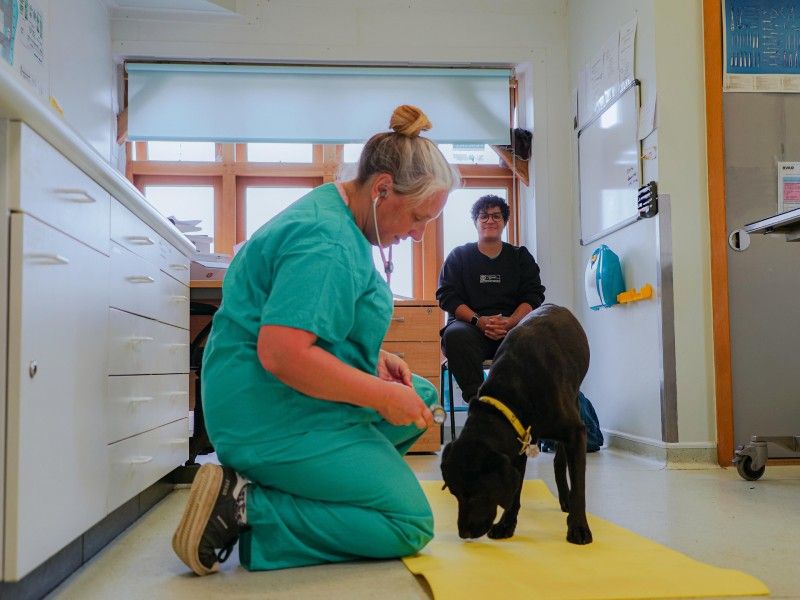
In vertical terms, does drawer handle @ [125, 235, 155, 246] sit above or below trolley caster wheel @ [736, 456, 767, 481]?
above

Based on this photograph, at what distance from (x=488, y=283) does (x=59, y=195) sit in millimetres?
2897

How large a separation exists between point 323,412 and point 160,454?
2.69 feet

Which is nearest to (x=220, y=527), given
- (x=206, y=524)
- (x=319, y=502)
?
(x=206, y=524)

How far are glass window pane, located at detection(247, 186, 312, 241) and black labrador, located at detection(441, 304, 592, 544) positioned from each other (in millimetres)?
2904

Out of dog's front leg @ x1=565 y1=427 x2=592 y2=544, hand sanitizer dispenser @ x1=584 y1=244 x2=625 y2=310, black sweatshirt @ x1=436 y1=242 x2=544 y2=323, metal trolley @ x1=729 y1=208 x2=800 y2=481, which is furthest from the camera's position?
black sweatshirt @ x1=436 y1=242 x2=544 y2=323

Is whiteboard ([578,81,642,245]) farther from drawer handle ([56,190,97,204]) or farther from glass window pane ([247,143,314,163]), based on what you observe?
drawer handle ([56,190,97,204])

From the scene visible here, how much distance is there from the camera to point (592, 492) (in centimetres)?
254

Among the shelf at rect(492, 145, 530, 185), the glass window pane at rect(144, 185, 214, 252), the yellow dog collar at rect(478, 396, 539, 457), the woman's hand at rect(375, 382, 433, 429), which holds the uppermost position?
the shelf at rect(492, 145, 530, 185)

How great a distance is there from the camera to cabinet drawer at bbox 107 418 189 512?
168 centimetres

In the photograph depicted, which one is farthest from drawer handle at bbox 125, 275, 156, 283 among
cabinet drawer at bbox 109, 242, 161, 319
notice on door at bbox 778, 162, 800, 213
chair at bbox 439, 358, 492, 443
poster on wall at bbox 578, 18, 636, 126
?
notice on door at bbox 778, 162, 800, 213

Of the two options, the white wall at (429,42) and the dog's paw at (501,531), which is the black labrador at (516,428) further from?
the white wall at (429,42)

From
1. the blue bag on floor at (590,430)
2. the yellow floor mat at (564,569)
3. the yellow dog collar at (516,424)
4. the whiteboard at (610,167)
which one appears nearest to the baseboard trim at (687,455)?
the blue bag on floor at (590,430)

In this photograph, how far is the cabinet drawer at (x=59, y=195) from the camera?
121 centimetres

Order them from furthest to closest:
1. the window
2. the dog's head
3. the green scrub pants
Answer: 1. the window
2. the dog's head
3. the green scrub pants
